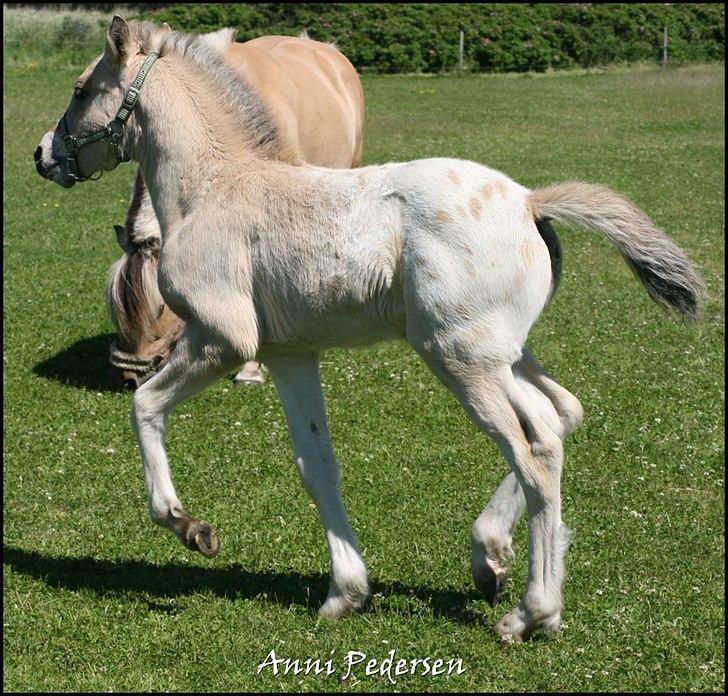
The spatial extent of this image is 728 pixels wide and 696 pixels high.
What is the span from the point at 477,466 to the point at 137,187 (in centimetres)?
305

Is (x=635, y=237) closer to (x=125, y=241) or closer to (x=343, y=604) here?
(x=343, y=604)

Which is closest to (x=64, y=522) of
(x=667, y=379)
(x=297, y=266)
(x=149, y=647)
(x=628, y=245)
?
(x=149, y=647)

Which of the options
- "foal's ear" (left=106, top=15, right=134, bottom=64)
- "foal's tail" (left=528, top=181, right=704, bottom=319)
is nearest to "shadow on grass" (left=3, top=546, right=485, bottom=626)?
"foal's tail" (left=528, top=181, right=704, bottom=319)

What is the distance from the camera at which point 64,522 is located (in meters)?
6.04

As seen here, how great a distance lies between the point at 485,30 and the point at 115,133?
32300mm

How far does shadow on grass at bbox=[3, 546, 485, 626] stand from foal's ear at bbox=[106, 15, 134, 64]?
2.44m

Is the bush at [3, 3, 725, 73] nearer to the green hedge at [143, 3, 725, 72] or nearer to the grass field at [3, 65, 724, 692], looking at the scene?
the green hedge at [143, 3, 725, 72]

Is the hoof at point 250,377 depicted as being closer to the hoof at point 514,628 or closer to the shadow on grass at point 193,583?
the shadow on grass at point 193,583

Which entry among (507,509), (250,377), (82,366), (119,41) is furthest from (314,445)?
(82,366)

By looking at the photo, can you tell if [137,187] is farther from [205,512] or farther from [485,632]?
[485,632]

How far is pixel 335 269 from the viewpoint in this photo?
4441 millimetres

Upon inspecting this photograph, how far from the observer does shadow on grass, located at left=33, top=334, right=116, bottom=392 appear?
27.6 feet

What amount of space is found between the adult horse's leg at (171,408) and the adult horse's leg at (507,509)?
1131mm

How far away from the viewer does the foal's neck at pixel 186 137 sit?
195 inches
